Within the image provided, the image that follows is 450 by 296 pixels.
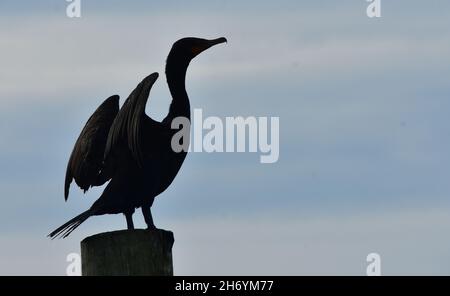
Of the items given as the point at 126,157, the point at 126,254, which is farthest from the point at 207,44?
the point at 126,254

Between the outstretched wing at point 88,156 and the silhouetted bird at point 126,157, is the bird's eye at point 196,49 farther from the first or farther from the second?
the outstretched wing at point 88,156

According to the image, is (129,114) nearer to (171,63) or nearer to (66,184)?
(66,184)

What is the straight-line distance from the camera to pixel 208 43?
344 inches

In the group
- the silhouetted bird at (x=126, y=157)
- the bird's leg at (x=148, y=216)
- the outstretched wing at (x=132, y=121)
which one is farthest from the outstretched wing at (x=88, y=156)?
the bird's leg at (x=148, y=216)

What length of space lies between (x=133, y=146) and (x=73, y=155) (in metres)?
0.56

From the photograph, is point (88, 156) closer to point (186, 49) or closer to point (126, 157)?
point (126, 157)

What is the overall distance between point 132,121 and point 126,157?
49cm

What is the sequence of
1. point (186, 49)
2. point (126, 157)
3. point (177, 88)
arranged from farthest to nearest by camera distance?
point (186, 49), point (177, 88), point (126, 157)

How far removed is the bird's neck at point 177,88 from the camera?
816 cm

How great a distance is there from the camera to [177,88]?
8.41 meters

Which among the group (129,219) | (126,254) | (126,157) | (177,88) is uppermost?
(177,88)

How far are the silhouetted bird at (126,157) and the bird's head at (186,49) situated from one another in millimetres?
539

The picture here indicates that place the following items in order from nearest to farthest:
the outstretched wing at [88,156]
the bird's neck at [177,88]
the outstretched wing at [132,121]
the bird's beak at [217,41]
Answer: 1. the outstretched wing at [132,121]
2. the outstretched wing at [88,156]
3. the bird's neck at [177,88]
4. the bird's beak at [217,41]
